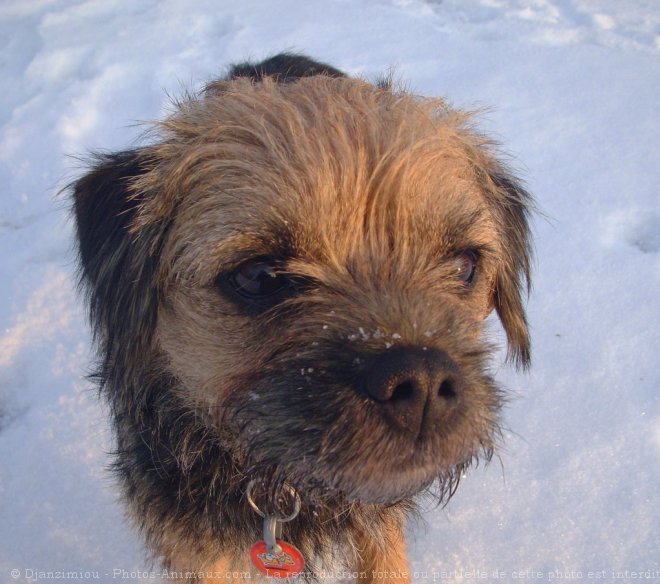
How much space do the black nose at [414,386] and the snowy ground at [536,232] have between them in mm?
1342

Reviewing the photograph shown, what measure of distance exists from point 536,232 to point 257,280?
2.27 m

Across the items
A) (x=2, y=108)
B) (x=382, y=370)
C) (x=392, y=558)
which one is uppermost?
(x=382, y=370)

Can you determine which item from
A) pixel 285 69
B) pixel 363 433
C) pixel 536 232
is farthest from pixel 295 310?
pixel 536 232

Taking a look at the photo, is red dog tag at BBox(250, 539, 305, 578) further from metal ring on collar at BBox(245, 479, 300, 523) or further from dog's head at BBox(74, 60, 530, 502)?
dog's head at BBox(74, 60, 530, 502)

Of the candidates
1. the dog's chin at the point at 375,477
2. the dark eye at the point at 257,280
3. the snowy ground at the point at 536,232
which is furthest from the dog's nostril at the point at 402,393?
the snowy ground at the point at 536,232

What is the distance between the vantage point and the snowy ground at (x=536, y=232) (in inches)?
100.0

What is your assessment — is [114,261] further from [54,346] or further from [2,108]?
[2,108]

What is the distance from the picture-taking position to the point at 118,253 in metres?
1.84

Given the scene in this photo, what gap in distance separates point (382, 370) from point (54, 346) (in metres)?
2.33

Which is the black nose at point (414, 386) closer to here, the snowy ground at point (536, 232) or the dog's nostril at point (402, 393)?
the dog's nostril at point (402, 393)

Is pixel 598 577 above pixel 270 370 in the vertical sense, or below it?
below

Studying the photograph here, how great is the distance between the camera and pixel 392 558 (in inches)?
87.0

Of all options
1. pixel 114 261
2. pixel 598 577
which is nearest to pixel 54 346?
pixel 114 261

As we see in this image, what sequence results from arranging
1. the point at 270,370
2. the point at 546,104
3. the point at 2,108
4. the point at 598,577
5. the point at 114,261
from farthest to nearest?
the point at 2,108, the point at 546,104, the point at 598,577, the point at 114,261, the point at 270,370
